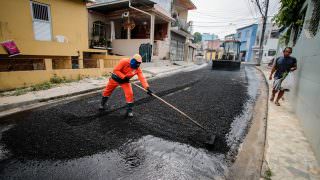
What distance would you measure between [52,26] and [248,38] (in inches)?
1575

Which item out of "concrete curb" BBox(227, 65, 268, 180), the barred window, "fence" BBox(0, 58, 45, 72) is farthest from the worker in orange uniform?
the barred window

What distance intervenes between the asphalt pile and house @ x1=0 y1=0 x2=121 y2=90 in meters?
3.13

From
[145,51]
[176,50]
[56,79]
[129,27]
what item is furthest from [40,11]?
[176,50]

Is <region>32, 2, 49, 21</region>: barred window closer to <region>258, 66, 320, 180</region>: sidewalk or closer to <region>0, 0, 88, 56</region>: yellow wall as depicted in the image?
<region>0, 0, 88, 56</region>: yellow wall

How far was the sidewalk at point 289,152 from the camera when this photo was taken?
2.43 m

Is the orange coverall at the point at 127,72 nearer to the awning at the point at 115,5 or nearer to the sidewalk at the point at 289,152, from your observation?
Result: the sidewalk at the point at 289,152

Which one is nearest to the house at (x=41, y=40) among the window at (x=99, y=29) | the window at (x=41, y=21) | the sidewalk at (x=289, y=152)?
the window at (x=41, y=21)

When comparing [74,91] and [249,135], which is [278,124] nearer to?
[249,135]

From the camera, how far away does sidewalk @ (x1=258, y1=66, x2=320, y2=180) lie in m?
2.43

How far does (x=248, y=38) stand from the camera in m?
39.3

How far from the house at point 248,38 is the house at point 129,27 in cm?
2763

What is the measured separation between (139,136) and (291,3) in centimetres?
772

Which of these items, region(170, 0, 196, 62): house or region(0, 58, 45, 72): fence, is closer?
region(0, 58, 45, 72): fence

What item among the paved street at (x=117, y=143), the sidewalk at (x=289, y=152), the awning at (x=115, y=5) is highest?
the awning at (x=115, y=5)
